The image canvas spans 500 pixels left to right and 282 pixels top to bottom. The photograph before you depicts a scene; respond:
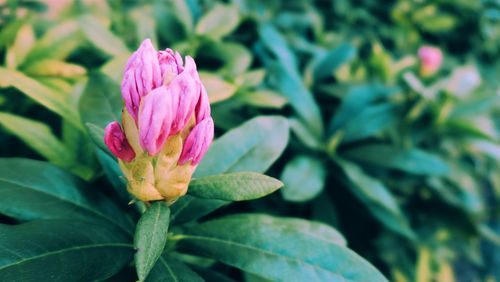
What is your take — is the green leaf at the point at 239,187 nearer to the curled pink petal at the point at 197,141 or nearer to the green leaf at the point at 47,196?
the curled pink petal at the point at 197,141

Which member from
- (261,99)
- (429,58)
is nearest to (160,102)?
(261,99)

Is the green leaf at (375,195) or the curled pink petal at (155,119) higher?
the curled pink petal at (155,119)

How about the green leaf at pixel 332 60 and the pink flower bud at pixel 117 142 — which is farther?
the green leaf at pixel 332 60

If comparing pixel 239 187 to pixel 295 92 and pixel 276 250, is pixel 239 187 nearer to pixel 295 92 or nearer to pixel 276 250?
pixel 276 250

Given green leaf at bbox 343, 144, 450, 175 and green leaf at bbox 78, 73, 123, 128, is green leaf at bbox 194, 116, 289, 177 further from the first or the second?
green leaf at bbox 343, 144, 450, 175

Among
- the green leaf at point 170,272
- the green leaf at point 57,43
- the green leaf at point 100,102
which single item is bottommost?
the green leaf at point 170,272

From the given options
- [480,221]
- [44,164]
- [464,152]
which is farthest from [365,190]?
[480,221]

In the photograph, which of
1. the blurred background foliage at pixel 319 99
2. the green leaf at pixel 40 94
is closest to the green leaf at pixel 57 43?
the blurred background foliage at pixel 319 99
